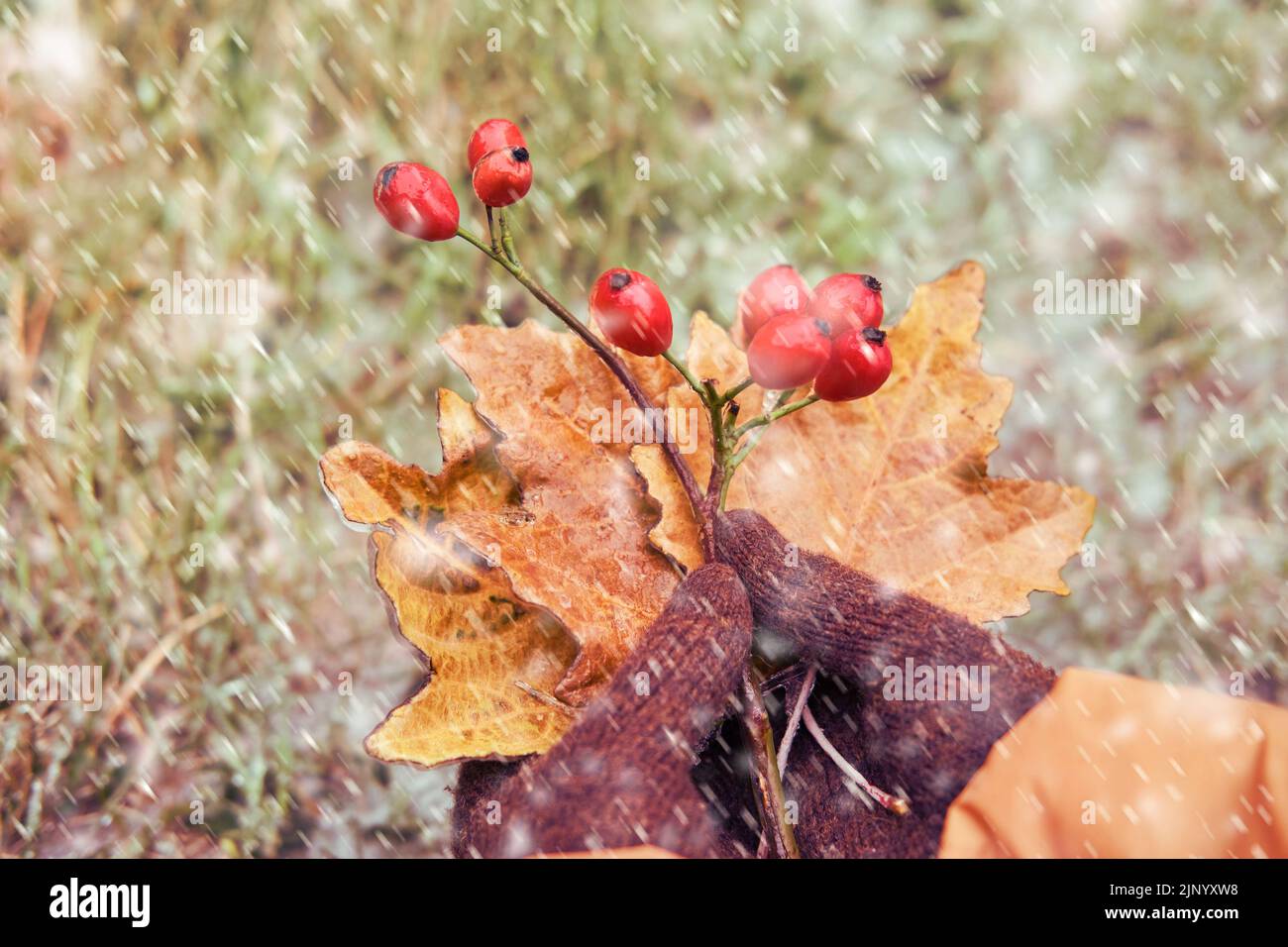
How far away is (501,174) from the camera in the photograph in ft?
1.72

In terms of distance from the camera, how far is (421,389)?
1.29m

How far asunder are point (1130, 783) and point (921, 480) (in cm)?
22

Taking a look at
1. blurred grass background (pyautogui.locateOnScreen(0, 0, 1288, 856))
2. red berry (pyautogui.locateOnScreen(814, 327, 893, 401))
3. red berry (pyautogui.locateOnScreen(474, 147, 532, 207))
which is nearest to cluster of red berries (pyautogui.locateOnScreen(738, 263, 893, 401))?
red berry (pyautogui.locateOnScreen(814, 327, 893, 401))

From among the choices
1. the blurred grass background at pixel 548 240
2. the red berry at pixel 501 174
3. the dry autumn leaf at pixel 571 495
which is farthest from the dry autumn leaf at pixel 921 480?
the blurred grass background at pixel 548 240

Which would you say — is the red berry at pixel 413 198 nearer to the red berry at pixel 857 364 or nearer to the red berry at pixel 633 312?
the red berry at pixel 633 312

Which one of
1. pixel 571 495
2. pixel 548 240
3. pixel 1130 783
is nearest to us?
pixel 1130 783

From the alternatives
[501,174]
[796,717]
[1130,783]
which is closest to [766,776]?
[796,717]

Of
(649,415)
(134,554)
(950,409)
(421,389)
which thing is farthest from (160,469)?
(950,409)

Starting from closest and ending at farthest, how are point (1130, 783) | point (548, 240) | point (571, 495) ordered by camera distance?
1. point (1130, 783)
2. point (571, 495)
3. point (548, 240)

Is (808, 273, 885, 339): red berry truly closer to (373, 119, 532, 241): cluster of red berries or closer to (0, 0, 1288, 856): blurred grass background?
(373, 119, 532, 241): cluster of red berries

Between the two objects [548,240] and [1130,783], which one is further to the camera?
[548,240]

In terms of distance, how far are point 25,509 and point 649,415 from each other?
1.03 meters

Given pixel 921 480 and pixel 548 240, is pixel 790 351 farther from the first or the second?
pixel 548 240
